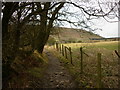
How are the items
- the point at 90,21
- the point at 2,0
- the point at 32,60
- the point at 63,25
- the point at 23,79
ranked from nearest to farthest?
the point at 2,0 → the point at 23,79 → the point at 90,21 → the point at 32,60 → the point at 63,25

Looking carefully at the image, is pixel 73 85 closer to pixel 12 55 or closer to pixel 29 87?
pixel 29 87

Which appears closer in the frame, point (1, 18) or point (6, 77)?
point (1, 18)

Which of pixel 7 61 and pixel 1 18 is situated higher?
pixel 1 18

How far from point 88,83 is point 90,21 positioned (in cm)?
462

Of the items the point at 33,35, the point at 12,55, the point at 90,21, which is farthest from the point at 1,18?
the point at 90,21

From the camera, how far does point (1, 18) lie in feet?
27.8

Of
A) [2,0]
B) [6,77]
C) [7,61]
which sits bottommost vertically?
[6,77]

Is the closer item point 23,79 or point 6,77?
point 6,77

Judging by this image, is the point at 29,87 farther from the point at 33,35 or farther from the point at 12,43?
the point at 33,35

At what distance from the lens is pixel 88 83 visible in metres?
10.2

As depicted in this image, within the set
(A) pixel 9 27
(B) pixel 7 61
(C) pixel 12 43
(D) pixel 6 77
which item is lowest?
(D) pixel 6 77

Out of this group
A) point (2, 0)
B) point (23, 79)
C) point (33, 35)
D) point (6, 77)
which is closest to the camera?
point (2, 0)

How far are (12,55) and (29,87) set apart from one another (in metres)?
1.68

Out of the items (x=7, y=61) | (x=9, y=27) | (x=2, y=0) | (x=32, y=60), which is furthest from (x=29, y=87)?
(x=32, y=60)
